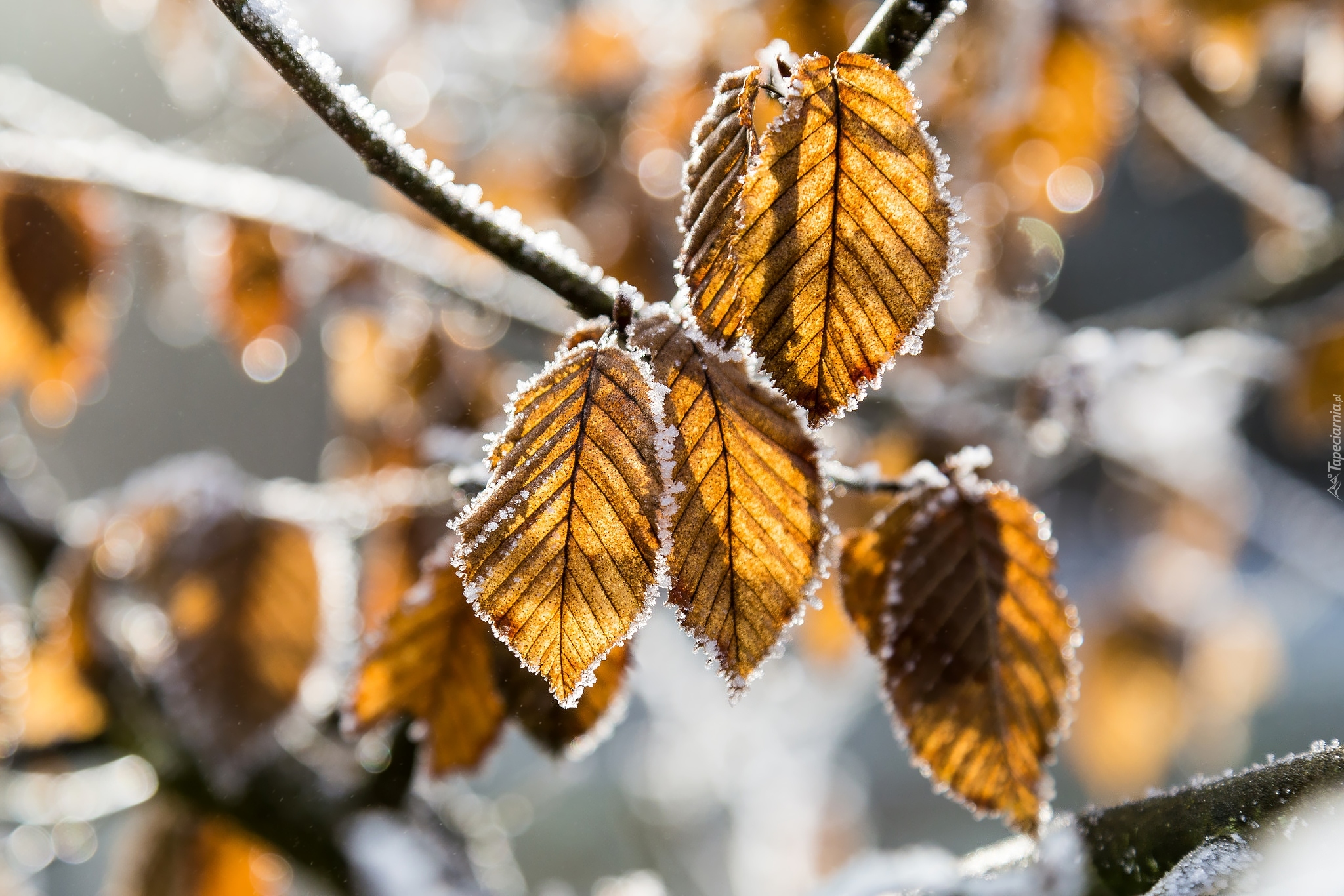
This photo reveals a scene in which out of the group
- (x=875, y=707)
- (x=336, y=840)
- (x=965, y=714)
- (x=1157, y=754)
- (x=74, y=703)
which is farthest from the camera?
(x=875, y=707)

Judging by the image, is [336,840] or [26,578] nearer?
[336,840]

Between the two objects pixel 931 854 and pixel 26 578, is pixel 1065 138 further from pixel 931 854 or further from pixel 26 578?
pixel 26 578

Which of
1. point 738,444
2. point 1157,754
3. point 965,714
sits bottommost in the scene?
point 1157,754

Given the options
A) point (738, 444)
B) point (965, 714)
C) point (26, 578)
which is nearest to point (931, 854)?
point (965, 714)

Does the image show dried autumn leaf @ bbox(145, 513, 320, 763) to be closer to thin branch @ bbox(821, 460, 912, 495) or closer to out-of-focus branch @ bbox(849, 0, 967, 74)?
thin branch @ bbox(821, 460, 912, 495)

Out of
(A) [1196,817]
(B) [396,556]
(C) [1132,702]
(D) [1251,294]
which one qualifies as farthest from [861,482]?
(C) [1132,702]

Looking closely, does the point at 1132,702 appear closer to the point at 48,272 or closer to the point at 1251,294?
the point at 1251,294

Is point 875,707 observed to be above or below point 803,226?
above
